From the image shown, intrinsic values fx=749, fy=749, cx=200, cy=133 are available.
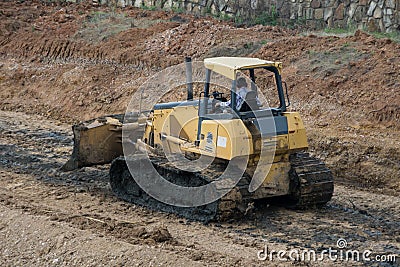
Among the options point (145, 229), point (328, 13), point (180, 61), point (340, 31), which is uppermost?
point (328, 13)

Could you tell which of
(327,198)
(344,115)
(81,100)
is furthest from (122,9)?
(327,198)

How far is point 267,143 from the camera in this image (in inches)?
429

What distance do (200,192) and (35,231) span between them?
7.99ft

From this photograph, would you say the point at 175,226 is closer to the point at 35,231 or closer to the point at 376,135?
the point at 35,231

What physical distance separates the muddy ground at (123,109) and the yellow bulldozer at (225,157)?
315 millimetres

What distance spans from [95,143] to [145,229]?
3.14 metres

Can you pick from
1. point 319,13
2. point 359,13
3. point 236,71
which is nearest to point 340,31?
point 359,13

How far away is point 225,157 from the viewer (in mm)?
10844

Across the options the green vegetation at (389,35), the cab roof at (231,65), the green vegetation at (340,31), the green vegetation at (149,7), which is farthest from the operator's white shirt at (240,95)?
the green vegetation at (149,7)

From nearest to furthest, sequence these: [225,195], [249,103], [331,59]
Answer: [225,195] → [249,103] → [331,59]

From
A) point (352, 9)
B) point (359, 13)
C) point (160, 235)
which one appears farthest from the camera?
point (352, 9)

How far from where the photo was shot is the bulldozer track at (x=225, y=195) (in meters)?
10.8

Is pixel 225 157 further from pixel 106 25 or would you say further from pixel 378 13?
pixel 106 25

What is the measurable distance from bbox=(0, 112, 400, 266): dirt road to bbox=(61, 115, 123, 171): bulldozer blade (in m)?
0.46
